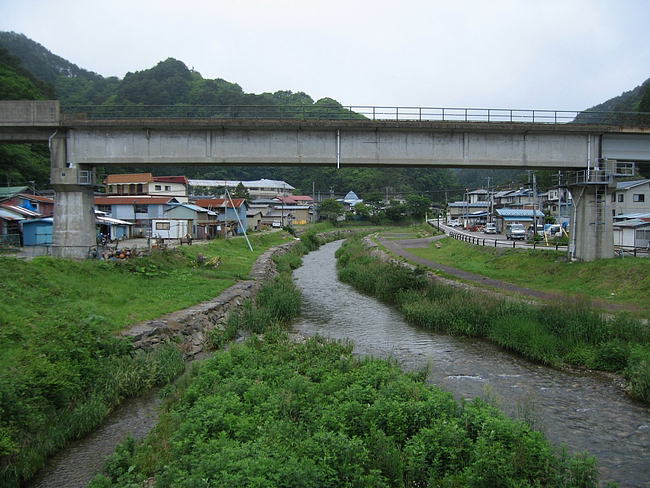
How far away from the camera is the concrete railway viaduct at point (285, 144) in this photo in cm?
2714

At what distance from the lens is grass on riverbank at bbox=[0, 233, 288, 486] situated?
10.1 m

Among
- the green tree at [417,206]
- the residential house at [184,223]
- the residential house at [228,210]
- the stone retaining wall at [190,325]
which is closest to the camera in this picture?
the stone retaining wall at [190,325]

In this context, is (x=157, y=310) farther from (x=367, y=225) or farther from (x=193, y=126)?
(x=367, y=225)

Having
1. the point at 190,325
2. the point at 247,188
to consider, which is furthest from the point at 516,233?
the point at 247,188

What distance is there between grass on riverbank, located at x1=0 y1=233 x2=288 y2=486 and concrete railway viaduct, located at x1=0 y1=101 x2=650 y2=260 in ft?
22.0

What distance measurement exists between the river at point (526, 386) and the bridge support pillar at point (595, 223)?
13.8 metres

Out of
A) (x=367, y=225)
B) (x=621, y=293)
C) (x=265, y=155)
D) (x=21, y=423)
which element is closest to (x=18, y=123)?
(x=265, y=155)

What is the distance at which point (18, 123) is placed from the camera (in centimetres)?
2656

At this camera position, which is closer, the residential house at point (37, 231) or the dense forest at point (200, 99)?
the residential house at point (37, 231)

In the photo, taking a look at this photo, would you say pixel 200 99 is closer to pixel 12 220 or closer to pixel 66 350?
pixel 12 220

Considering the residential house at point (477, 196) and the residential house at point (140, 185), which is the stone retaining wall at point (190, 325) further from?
the residential house at point (477, 196)

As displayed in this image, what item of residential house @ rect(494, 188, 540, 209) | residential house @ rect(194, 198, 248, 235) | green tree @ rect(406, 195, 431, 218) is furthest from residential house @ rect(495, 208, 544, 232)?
residential house @ rect(194, 198, 248, 235)

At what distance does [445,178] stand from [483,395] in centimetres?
14697

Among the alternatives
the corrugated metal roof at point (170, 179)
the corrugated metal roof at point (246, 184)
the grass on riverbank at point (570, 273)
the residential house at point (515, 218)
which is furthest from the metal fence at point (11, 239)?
the corrugated metal roof at point (246, 184)
